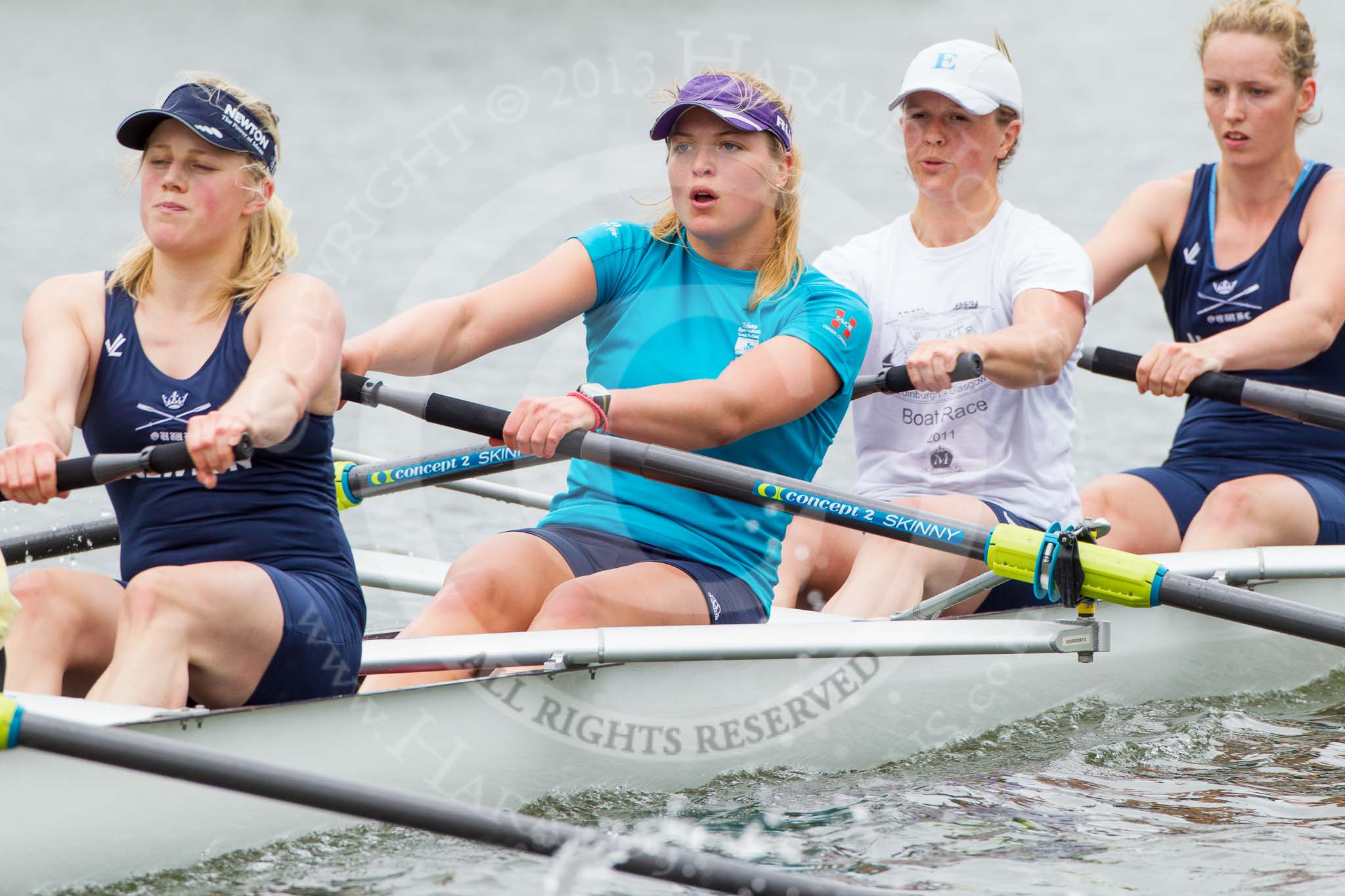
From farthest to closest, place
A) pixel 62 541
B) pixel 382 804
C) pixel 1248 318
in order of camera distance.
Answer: pixel 1248 318
pixel 62 541
pixel 382 804

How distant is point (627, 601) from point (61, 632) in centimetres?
113

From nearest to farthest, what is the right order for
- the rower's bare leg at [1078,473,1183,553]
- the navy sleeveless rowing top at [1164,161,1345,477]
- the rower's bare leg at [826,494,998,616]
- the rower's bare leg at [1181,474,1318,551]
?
the rower's bare leg at [826,494,998,616] → the rower's bare leg at [1181,474,1318,551] → the rower's bare leg at [1078,473,1183,553] → the navy sleeveless rowing top at [1164,161,1345,477]

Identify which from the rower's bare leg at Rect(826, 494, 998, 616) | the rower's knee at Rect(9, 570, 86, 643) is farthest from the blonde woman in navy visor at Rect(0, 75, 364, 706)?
the rower's bare leg at Rect(826, 494, 998, 616)

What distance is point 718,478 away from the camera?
129 inches

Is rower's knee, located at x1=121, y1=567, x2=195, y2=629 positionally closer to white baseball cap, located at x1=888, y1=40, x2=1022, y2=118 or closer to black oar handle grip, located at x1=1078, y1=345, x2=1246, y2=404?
white baseball cap, located at x1=888, y1=40, x2=1022, y2=118

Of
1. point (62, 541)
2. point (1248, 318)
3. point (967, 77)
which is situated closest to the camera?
point (62, 541)

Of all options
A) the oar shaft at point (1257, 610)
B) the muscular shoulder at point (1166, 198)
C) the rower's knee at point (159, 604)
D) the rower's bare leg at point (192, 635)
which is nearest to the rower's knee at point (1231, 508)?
the muscular shoulder at point (1166, 198)

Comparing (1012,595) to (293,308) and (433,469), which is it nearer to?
(433,469)

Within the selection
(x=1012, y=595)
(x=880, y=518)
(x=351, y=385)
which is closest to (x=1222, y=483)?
(x=1012, y=595)

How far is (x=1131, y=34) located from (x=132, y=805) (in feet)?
55.3

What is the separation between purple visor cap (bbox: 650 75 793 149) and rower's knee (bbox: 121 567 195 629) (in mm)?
1450

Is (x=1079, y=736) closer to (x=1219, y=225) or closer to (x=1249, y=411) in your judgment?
(x=1249, y=411)

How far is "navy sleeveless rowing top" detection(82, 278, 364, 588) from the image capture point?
2.90m

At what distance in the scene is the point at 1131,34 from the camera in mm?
17516
